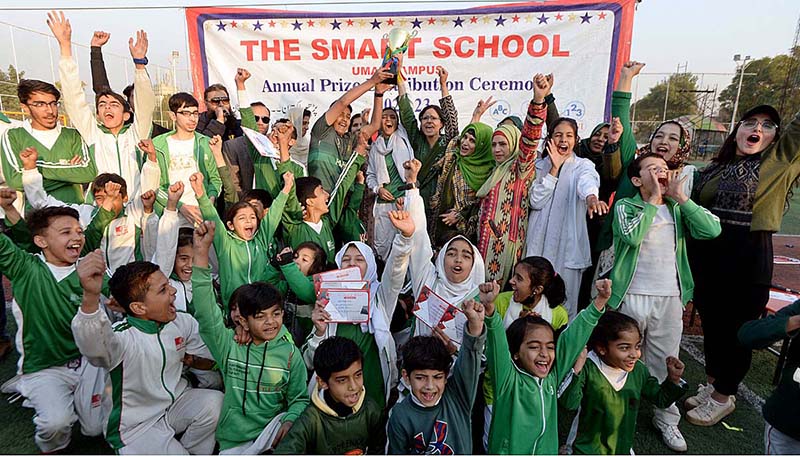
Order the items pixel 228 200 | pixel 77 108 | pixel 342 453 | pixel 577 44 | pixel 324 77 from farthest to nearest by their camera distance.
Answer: pixel 324 77 < pixel 577 44 < pixel 228 200 < pixel 77 108 < pixel 342 453

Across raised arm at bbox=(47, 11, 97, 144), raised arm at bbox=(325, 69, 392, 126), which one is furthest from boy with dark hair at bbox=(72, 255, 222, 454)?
raised arm at bbox=(325, 69, 392, 126)

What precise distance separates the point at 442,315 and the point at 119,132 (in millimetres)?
3278

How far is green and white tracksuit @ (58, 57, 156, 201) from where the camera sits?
3711 millimetres

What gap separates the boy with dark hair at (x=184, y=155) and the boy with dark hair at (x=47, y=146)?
0.59m

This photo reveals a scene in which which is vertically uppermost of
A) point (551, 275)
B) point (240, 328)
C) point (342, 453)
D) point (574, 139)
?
point (574, 139)

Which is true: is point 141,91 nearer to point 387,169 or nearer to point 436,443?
point 387,169

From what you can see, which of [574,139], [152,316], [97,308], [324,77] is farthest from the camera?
[324,77]

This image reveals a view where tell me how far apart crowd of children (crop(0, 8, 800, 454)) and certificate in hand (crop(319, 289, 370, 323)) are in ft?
0.05

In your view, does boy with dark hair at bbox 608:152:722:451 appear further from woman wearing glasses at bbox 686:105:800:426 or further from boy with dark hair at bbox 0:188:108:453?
boy with dark hair at bbox 0:188:108:453

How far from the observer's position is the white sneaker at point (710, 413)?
2.94 meters

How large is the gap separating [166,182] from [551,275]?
3.12m

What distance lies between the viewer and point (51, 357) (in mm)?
2770

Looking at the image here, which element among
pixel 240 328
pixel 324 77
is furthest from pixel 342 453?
pixel 324 77

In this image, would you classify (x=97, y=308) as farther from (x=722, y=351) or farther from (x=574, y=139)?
(x=722, y=351)
